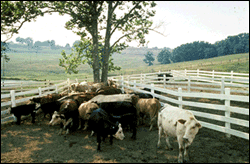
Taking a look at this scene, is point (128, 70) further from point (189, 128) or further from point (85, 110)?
point (189, 128)

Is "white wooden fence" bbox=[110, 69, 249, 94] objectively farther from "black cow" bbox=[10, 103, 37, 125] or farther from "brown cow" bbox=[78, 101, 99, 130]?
"black cow" bbox=[10, 103, 37, 125]

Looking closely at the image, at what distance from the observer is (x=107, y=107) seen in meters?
7.83

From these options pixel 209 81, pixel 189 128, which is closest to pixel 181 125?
pixel 189 128

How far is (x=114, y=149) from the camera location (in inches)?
216

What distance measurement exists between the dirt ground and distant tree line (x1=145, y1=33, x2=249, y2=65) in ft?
329

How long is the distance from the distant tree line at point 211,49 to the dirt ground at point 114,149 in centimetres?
10027

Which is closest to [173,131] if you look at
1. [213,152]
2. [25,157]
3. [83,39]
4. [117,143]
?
[213,152]

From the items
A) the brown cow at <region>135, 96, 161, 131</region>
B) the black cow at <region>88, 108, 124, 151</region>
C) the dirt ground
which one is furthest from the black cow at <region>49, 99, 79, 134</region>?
the brown cow at <region>135, 96, 161, 131</region>

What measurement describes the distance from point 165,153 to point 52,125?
503cm

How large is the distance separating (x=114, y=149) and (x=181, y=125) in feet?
7.23

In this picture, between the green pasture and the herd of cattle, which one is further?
the green pasture

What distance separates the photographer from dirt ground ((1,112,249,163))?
15.7ft

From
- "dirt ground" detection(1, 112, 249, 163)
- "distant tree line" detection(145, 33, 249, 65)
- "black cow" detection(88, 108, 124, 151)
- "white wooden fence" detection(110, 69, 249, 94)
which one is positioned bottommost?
"dirt ground" detection(1, 112, 249, 163)

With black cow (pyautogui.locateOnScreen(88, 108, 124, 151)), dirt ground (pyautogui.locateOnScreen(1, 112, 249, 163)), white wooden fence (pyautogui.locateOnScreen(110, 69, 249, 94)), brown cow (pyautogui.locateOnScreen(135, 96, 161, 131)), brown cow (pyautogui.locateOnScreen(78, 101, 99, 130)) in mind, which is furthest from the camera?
white wooden fence (pyautogui.locateOnScreen(110, 69, 249, 94))
